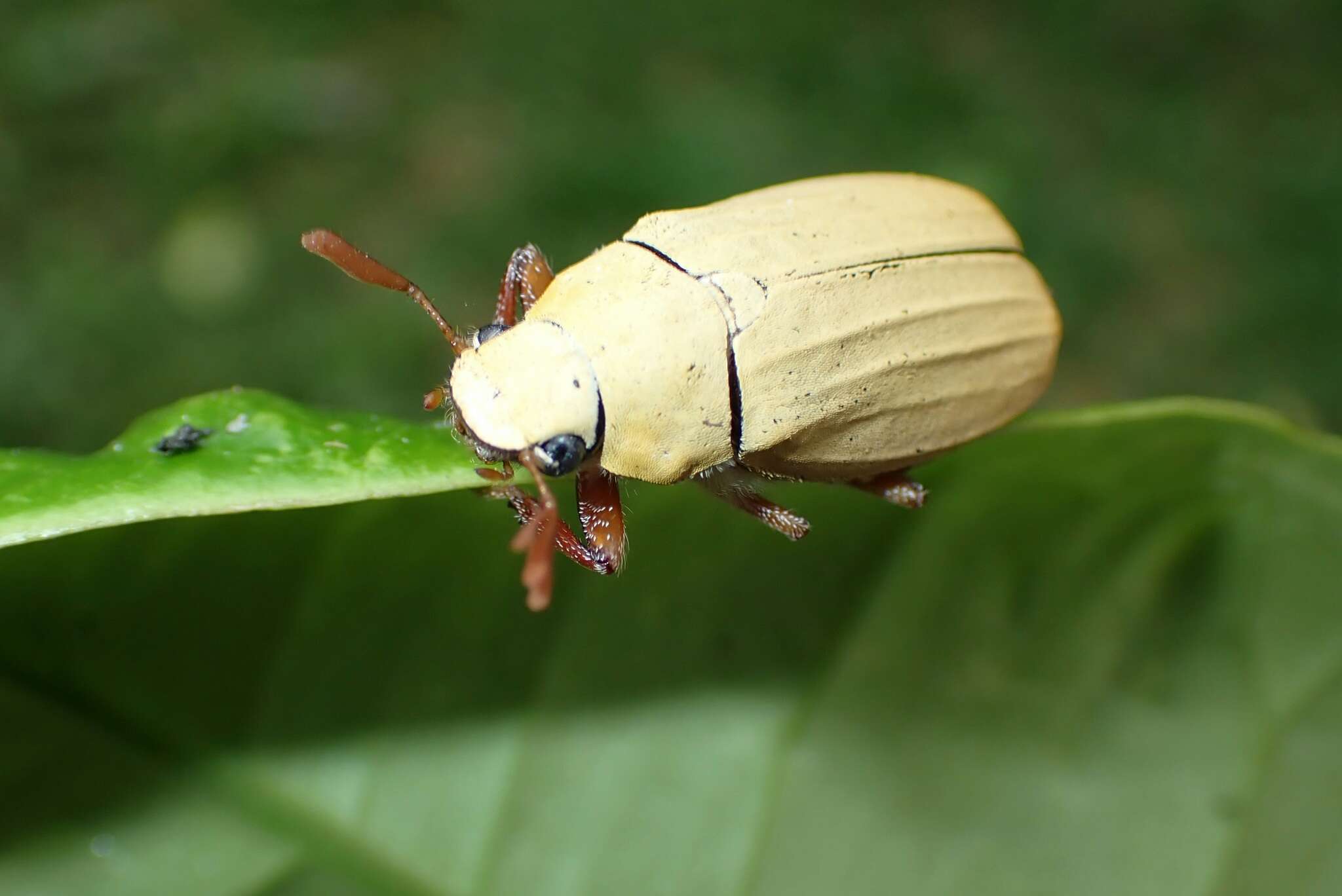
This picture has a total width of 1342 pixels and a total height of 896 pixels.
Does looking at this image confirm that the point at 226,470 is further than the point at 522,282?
No

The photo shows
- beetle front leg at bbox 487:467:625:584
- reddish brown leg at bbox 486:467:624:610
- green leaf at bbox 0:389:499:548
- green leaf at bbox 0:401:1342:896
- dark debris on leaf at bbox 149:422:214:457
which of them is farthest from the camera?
beetle front leg at bbox 487:467:625:584

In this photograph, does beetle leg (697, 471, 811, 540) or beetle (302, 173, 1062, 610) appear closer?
beetle leg (697, 471, 811, 540)

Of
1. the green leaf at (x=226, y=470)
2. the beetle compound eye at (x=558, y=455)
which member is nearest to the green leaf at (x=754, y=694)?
the green leaf at (x=226, y=470)

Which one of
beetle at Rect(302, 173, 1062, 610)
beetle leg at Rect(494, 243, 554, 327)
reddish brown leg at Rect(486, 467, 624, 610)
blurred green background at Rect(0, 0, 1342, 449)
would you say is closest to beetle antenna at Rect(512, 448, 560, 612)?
reddish brown leg at Rect(486, 467, 624, 610)

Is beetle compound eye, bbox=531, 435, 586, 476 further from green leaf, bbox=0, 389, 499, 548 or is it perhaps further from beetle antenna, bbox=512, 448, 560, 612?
green leaf, bbox=0, 389, 499, 548

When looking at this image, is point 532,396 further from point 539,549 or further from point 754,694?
point 754,694

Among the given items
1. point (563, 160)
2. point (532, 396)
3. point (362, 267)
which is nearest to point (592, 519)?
point (532, 396)

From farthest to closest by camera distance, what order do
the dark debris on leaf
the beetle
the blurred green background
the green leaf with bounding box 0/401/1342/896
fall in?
the blurred green background
the beetle
the green leaf with bounding box 0/401/1342/896
the dark debris on leaf
